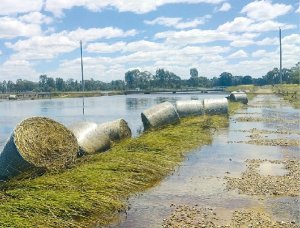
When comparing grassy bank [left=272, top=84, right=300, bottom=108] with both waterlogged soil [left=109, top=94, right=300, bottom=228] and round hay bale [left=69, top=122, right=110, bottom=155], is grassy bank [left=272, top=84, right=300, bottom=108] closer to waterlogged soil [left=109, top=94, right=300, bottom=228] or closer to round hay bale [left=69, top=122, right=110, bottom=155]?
waterlogged soil [left=109, top=94, right=300, bottom=228]

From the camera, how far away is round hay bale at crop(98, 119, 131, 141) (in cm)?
2003

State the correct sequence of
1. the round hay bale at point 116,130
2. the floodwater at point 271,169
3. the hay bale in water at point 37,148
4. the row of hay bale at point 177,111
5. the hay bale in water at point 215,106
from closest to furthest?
1. the hay bale in water at point 37,148
2. the floodwater at point 271,169
3. the round hay bale at point 116,130
4. the row of hay bale at point 177,111
5. the hay bale in water at point 215,106

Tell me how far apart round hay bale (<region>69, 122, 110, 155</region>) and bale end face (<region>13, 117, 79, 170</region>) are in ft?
6.65

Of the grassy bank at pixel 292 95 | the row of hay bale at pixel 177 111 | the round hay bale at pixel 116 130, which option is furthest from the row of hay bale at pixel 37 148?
the grassy bank at pixel 292 95

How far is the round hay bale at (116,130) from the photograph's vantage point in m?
20.0

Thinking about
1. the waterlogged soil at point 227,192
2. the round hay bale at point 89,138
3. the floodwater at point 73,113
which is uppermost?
the round hay bale at point 89,138

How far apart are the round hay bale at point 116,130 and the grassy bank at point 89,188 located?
1.56 m

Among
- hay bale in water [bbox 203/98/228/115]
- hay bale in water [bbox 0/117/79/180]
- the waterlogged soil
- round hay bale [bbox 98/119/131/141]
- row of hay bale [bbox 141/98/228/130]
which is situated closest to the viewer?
the waterlogged soil

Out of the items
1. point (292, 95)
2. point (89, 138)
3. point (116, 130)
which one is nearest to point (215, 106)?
point (116, 130)

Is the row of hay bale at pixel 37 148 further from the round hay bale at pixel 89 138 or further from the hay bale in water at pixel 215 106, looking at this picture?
the hay bale in water at pixel 215 106

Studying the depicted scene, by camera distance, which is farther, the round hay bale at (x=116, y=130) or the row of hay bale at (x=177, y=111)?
the row of hay bale at (x=177, y=111)

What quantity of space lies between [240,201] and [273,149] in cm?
858

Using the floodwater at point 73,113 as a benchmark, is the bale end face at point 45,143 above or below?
above

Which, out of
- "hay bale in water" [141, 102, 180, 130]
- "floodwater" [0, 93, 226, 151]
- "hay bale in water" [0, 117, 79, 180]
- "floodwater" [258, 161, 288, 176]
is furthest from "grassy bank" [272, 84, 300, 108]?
"hay bale in water" [0, 117, 79, 180]
